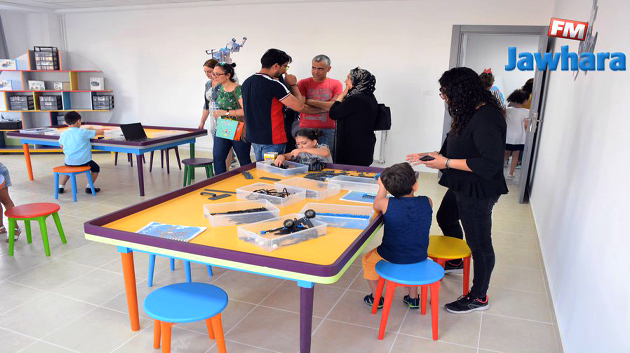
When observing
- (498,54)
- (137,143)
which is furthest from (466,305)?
(498,54)

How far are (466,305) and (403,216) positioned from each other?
0.83m

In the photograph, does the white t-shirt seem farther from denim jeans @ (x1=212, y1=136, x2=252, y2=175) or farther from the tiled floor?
denim jeans @ (x1=212, y1=136, x2=252, y2=175)

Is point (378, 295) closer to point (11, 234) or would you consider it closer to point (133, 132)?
point (11, 234)

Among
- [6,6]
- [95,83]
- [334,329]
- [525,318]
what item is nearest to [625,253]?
[525,318]

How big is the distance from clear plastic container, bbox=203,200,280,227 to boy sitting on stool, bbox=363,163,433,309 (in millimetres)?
553

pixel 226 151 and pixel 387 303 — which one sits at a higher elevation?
pixel 226 151

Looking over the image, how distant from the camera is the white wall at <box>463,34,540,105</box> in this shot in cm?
884

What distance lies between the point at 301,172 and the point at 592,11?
6.99 feet

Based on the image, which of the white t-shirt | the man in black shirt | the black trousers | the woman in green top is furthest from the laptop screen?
the white t-shirt

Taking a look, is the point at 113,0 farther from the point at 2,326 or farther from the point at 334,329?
the point at 334,329

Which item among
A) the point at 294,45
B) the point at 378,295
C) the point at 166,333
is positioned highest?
the point at 294,45

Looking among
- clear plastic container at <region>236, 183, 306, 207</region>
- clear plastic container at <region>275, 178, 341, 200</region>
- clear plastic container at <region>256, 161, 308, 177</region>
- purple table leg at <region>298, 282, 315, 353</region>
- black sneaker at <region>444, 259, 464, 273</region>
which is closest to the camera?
purple table leg at <region>298, 282, 315, 353</region>

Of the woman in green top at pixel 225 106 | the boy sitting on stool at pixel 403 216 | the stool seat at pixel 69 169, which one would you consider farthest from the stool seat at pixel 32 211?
the boy sitting on stool at pixel 403 216

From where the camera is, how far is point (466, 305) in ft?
8.42
